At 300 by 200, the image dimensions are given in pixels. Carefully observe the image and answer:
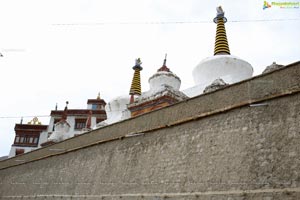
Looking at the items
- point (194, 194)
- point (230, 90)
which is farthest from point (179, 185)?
point (230, 90)

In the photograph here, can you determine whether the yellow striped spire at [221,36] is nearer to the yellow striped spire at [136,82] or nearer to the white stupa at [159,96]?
the white stupa at [159,96]

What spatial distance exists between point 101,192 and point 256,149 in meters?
6.04

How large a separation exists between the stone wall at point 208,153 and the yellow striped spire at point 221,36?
8.77 m

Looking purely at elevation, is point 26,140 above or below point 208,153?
above

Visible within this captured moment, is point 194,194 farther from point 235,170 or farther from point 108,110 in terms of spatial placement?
point 108,110

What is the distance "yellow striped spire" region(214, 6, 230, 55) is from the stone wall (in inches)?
345

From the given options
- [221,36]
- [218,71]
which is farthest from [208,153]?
[221,36]

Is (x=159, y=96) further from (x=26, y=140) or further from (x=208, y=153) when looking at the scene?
(x=26, y=140)

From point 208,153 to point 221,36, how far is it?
12.2 metres

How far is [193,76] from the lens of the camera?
16781 mm

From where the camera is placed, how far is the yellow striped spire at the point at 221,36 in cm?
1729

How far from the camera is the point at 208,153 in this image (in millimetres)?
7590

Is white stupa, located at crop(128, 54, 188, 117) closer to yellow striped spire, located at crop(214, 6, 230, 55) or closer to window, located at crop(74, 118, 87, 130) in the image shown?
yellow striped spire, located at crop(214, 6, 230, 55)

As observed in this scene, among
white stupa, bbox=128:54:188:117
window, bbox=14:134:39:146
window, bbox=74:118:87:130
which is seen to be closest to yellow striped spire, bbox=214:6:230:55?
white stupa, bbox=128:54:188:117
